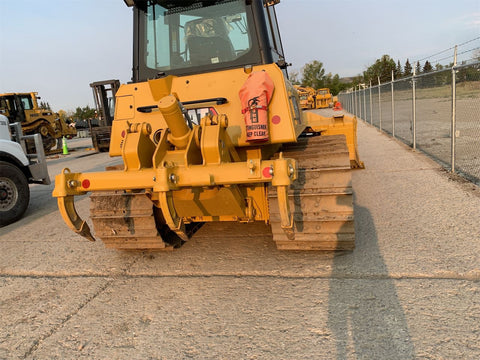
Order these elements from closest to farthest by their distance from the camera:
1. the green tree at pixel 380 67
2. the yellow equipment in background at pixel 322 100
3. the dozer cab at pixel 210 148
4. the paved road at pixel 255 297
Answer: the paved road at pixel 255 297
the dozer cab at pixel 210 148
the yellow equipment in background at pixel 322 100
the green tree at pixel 380 67

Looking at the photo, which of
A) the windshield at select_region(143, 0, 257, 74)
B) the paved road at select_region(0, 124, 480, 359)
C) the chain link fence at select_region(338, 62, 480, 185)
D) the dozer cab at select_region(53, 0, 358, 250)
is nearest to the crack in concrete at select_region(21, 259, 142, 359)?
the paved road at select_region(0, 124, 480, 359)

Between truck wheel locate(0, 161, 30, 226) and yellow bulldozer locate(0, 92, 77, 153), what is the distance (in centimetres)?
1354

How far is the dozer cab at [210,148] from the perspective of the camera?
110 inches

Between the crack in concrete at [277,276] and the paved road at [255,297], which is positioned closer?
the paved road at [255,297]

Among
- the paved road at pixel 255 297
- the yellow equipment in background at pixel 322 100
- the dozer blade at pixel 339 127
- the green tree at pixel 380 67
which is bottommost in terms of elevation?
the paved road at pixel 255 297

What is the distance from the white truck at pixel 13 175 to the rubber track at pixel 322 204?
15.9 feet

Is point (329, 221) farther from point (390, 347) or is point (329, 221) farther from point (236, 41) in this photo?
point (236, 41)

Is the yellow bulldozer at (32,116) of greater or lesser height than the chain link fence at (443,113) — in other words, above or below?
above

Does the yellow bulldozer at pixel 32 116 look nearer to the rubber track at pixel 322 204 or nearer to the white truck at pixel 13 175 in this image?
the white truck at pixel 13 175

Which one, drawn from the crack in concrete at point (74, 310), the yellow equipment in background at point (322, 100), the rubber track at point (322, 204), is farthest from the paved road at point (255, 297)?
the yellow equipment in background at point (322, 100)

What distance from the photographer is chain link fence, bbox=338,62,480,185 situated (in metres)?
6.30

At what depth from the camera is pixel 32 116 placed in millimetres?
19062

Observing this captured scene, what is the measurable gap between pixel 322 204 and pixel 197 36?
218 centimetres

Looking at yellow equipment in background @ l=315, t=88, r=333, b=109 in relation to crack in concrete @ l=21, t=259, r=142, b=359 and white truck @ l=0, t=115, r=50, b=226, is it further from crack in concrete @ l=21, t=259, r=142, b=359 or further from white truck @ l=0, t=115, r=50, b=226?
crack in concrete @ l=21, t=259, r=142, b=359
